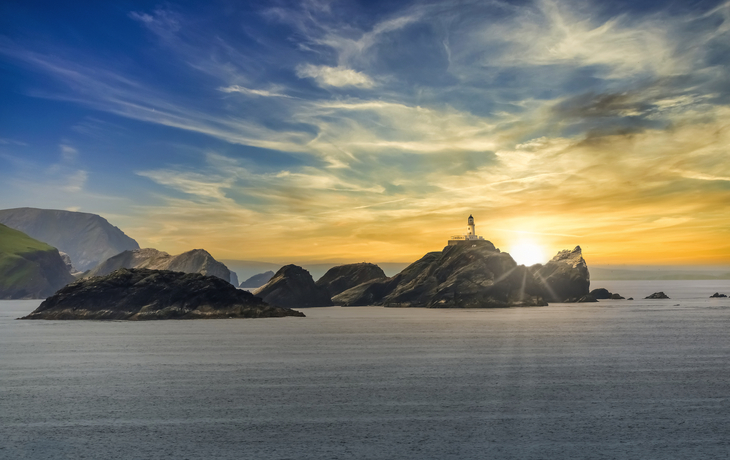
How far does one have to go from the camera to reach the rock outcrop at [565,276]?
187625mm

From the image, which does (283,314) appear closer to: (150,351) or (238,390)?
(150,351)

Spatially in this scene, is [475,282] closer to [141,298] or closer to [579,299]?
[579,299]

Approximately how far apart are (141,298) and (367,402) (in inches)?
3898

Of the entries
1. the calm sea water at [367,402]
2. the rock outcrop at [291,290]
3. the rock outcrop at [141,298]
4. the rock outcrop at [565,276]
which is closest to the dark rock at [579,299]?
the rock outcrop at [565,276]

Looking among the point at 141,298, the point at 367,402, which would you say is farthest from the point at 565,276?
the point at 367,402

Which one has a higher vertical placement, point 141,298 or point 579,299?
point 141,298

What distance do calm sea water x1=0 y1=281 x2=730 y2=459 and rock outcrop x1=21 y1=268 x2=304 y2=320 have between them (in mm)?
57313

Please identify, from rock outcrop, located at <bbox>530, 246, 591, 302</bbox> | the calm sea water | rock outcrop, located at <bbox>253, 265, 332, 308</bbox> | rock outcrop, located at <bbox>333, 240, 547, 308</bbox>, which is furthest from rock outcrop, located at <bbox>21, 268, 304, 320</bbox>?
rock outcrop, located at <bbox>530, 246, 591, 302</bbox>

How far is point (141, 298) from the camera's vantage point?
369ft

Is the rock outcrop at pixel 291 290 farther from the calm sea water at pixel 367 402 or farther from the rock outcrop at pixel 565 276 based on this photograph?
the calm sea water at pixel 367 402

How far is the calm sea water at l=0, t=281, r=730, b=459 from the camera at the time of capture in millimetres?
19641

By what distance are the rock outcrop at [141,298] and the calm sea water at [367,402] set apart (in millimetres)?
57313

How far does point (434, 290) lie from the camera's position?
555ft

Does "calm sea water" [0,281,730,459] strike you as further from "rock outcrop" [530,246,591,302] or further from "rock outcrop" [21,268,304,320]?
"rock outcrop" [530,246,591,302]
